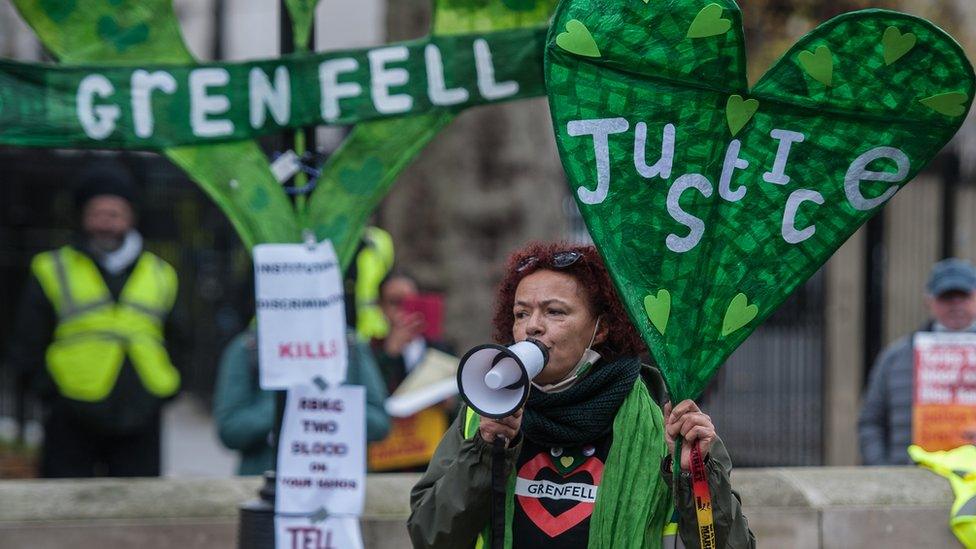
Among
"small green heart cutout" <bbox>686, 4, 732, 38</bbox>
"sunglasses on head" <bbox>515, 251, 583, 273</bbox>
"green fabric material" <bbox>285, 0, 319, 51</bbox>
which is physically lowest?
"sunglasses on head" <bbox>515, 251, 583, 273</bbox>

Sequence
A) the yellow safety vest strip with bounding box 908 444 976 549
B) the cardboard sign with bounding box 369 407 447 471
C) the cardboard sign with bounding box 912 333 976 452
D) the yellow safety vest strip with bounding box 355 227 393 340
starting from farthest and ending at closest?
the yellow safety vest strip with bounding box 355 227 393 340 < the cardboard sign with bounding box 369 407 447 471 < the cardboard sign with bounding box 912 333 976 452 < the yellow safety vest strip with bounding box 908 444 976 549

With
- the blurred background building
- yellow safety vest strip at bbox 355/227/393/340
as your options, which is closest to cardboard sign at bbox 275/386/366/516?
the blurred background building

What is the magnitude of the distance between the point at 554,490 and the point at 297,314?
1648 millimetres

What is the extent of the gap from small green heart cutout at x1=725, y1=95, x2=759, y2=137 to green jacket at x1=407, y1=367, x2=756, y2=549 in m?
0.72

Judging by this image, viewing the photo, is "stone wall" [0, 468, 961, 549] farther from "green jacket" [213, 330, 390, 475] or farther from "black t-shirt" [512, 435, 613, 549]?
"black t-shirt" [512, 435, 613, 549]

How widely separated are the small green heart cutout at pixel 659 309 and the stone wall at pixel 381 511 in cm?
214

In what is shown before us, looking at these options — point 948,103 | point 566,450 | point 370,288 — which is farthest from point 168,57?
point 370,288

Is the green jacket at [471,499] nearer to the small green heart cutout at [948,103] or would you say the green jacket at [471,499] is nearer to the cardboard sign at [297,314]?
the small green heart cutout at [948,103]

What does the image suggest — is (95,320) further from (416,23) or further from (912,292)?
(912,292)

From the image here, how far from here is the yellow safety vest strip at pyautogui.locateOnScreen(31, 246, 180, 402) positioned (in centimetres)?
667

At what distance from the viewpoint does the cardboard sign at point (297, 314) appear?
4.94 metres

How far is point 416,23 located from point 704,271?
22.4ft

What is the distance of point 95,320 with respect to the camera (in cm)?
680

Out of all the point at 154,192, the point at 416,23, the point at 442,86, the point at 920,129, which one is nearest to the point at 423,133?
the point at 442,86
